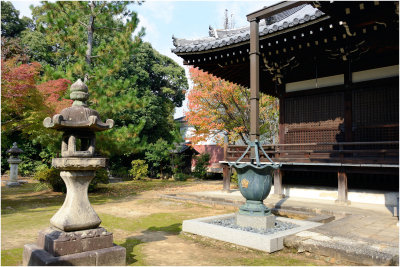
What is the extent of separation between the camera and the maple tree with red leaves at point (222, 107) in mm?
16328

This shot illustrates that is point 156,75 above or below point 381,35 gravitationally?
above

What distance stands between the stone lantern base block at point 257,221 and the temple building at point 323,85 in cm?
228

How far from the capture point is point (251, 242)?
5281 mm

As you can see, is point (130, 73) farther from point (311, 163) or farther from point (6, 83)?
point (311, 163)

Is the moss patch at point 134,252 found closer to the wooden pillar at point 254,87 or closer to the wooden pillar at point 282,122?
the wooden pillar at point 254,87

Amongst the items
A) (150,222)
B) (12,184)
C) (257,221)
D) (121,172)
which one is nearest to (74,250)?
(257,221)

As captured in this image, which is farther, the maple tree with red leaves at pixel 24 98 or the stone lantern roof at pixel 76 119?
the maple tree with red leaves at pixel 24 98

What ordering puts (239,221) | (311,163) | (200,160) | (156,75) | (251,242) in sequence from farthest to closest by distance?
(156,75) → (200,160) → (311,163) → (239,221) → (251,242)


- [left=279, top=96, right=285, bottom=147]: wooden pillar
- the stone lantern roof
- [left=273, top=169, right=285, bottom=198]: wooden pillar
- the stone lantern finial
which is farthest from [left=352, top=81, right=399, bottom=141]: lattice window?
the stone lantern finial

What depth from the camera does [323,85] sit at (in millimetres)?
10688

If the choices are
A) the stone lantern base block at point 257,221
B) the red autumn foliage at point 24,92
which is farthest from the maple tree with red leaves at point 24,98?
the stone lantern base block at point 257,221

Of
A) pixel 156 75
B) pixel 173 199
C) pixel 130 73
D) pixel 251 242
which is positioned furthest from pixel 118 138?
pixel 156 75

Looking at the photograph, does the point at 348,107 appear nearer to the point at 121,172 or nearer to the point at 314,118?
the point at 314,118

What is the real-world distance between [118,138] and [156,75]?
16644 mm
